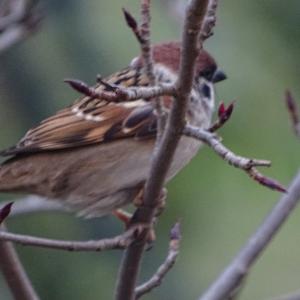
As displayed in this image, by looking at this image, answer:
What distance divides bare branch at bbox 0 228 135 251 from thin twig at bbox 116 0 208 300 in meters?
0.02

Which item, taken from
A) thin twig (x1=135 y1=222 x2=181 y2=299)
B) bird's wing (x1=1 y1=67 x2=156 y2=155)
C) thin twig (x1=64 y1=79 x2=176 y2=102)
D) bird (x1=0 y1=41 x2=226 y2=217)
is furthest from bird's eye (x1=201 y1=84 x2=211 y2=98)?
thin twig (x1=64 y1=79 x2=176 y2=102)

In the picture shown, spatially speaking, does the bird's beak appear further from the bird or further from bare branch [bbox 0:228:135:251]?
bare branch [bbox 0:228:135:251]

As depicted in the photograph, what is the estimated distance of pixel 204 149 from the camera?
4832 millimetres

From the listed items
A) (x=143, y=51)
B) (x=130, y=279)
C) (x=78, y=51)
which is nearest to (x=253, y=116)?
(x=78, y=51)

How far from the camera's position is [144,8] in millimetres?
2189

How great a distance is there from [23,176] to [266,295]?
2.38 metres

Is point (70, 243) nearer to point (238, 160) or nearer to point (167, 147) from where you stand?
point (167, 147)

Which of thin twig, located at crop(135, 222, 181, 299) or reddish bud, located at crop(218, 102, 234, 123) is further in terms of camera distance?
thin twig, located at crop(135, 222, 181, 299)

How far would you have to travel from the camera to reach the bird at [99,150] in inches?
130

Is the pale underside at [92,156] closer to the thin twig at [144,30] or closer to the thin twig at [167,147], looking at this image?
the thin twig at [167,147]

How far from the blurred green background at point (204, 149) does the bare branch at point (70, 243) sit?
3.79 ft

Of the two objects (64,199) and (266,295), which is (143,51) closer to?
(64,199)

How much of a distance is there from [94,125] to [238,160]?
133 cm

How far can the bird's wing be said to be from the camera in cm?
337
